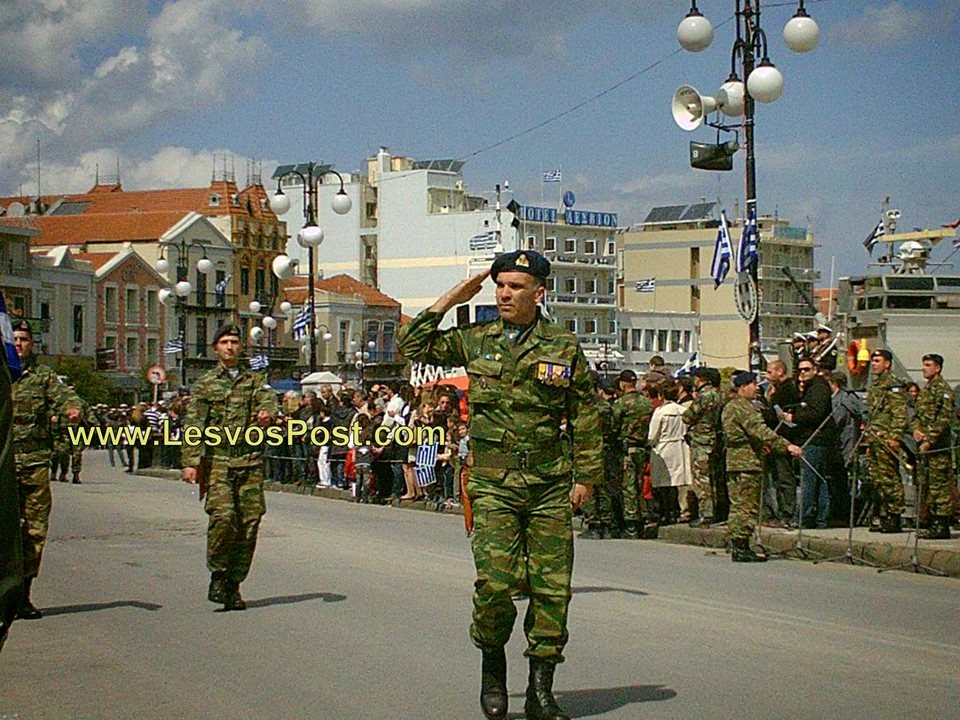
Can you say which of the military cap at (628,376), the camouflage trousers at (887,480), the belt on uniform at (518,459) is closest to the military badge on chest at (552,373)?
the belt on uniform at (518,459)

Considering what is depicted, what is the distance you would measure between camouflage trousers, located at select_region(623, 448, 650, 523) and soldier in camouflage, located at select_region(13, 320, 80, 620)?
841 centimetres

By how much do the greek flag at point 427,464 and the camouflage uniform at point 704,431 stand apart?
20.8ft

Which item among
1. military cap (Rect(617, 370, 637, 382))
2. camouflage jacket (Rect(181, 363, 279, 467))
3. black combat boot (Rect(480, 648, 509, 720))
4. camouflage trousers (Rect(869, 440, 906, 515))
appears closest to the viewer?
black combat boot (Rect(480, 648, 509, 720))

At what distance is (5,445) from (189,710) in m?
3.62

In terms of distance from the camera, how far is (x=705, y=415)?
17797 millimetres

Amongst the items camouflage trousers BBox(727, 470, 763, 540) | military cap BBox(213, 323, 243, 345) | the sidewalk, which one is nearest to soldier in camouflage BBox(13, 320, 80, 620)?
military cap BBox(213, 323, 243, 345)

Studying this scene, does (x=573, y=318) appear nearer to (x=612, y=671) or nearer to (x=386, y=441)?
(x=386, y=441)

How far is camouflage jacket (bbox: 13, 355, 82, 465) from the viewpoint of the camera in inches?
431

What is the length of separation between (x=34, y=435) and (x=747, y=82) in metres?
11.1

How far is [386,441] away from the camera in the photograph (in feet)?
82.5

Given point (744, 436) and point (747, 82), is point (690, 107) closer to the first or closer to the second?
point (747, 82)

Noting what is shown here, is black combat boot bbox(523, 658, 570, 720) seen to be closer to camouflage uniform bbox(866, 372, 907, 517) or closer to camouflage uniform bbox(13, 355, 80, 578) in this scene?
Answer: camouflage uniform bbox(13, 355, 80, 578)

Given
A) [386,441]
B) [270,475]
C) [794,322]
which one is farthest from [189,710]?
[794,322]

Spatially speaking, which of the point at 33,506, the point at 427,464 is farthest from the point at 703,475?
the point at 33,506
